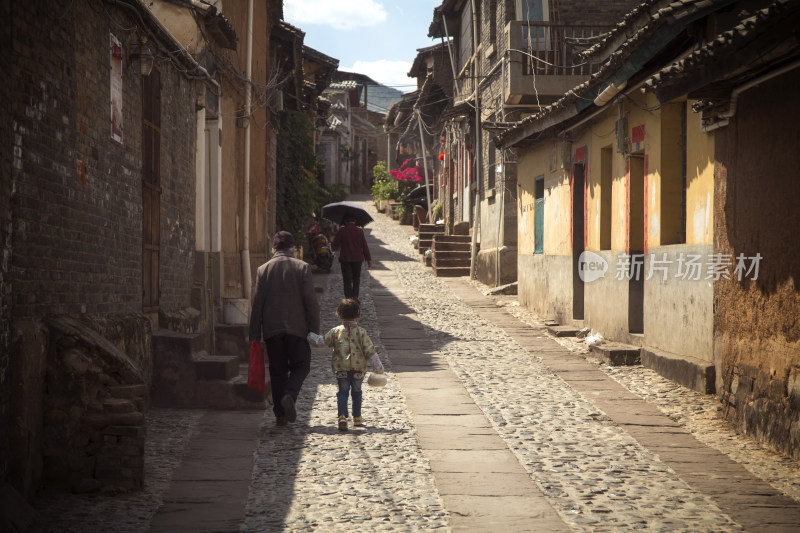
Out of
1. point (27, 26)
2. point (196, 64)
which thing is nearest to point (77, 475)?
point (27, 26)

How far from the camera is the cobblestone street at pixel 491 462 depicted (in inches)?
191

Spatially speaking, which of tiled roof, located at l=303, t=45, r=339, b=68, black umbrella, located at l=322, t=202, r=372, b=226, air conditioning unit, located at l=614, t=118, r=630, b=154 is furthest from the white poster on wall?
tiled roof, located at l=303, t=45, r=339, b=68

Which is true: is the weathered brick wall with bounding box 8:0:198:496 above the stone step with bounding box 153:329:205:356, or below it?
above

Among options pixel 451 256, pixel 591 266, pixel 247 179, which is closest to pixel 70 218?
pixel 247 179

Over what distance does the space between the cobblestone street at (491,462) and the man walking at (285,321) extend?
38cm

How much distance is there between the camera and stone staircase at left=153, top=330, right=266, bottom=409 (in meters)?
7.98

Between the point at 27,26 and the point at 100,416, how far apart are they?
2.34m

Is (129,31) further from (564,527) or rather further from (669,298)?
(669,298)

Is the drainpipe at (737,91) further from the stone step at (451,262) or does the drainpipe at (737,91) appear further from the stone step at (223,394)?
the stone step at (451,262)

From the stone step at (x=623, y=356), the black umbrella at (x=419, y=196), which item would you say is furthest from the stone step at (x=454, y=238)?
the black umbrella at (x=419, y=196)

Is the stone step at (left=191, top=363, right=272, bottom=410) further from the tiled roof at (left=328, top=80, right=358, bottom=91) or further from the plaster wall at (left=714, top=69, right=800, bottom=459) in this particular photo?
the tiled roof at (left=328, top=80, right=358, bottom=91)

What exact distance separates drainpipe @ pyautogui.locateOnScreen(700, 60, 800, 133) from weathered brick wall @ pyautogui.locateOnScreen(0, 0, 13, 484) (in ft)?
16.2

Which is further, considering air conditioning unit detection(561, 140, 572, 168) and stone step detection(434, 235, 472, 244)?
stone step detection(434, 235, 472, 244)

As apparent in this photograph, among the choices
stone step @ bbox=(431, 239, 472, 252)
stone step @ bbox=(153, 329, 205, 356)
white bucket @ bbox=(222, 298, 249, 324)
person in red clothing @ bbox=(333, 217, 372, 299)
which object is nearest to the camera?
stone step @ bbox=(153, 329, 205, 356)
